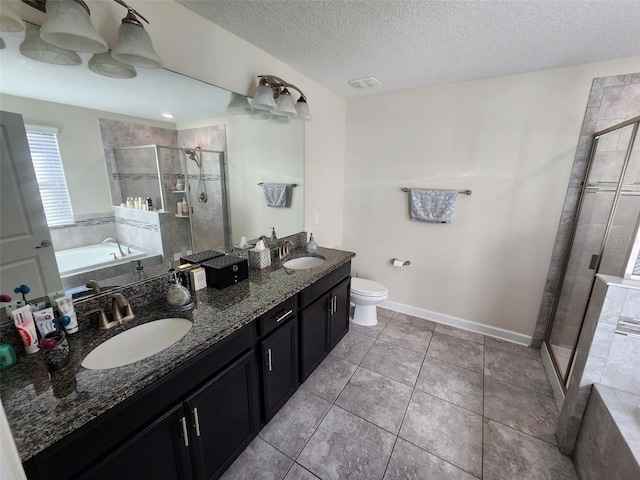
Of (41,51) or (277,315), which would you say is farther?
(277,315)

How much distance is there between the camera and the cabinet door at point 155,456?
2.79ft

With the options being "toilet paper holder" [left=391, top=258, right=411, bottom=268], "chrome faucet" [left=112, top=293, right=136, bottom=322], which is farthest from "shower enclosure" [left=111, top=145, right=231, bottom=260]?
"toilet paper holder" [left=391, top=258, right=411, bottom=268]

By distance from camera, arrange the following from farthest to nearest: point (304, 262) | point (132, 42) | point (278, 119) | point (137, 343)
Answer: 1. point (304, 262)
2. point (278, 119)
3. point (137, 343)
4. point (132, 42)

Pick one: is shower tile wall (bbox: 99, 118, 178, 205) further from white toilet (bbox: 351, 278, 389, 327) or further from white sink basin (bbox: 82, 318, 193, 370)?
white toilet (bbox: 351, 278, 389, 327)

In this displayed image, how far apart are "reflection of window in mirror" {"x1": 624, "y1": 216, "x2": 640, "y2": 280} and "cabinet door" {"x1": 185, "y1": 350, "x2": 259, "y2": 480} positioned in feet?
6.47

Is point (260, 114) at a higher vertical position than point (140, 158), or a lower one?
higher

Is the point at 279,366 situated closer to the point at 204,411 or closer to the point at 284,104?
the point at 204,411

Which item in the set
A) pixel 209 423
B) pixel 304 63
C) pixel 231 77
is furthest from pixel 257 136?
pixel 209 423

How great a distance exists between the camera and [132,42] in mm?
1080

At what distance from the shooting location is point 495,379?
2057 mm

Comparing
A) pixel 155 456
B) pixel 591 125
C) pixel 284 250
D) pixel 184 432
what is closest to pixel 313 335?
pixel 284 250

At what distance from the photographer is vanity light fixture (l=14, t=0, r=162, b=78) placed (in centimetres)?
91

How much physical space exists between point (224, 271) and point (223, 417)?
0.74 metres

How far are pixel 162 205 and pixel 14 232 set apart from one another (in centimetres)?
60
